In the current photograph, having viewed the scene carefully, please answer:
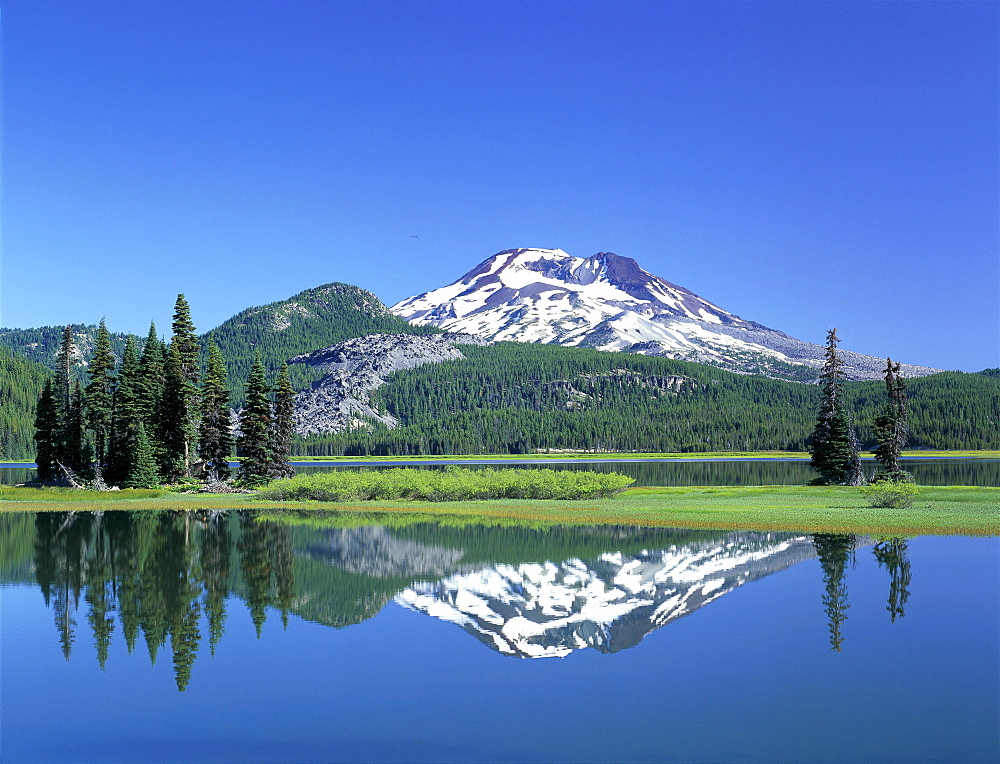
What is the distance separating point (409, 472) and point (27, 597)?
46.0 metres

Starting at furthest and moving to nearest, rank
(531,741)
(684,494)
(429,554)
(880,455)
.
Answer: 1. (880,455)
2. (684,494)
3. (429,554)
4. (531,741)

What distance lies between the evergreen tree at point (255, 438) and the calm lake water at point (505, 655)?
42.7 m

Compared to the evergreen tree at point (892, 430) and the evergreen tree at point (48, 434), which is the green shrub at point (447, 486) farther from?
the evergreen tree at point (48, 434)

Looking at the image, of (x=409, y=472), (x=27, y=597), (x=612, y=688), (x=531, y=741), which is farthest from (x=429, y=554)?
(x=409, y=472)

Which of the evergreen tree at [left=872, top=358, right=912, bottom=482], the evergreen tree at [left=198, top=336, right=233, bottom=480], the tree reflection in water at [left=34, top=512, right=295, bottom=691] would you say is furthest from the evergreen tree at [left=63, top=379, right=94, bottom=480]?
the evergreen tree at [left=872, top=358, right=912, bottom=482]

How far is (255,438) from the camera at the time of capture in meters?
85.6

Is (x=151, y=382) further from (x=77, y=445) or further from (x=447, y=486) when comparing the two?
(x=447, y=486)

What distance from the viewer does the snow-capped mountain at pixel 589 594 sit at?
2614 centimetres

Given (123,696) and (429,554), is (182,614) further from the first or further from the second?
(429,554)

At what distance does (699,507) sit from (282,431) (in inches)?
1818

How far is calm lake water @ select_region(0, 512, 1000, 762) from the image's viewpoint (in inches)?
694

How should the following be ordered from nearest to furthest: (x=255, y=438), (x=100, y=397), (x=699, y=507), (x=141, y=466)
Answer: (x=699, y=507), (x=141, y=466), (x=255, y=438), (x=100, y=397)

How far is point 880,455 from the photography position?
8500 cm

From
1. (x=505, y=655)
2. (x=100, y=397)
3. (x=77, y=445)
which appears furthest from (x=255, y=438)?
(x=505, y=655)
